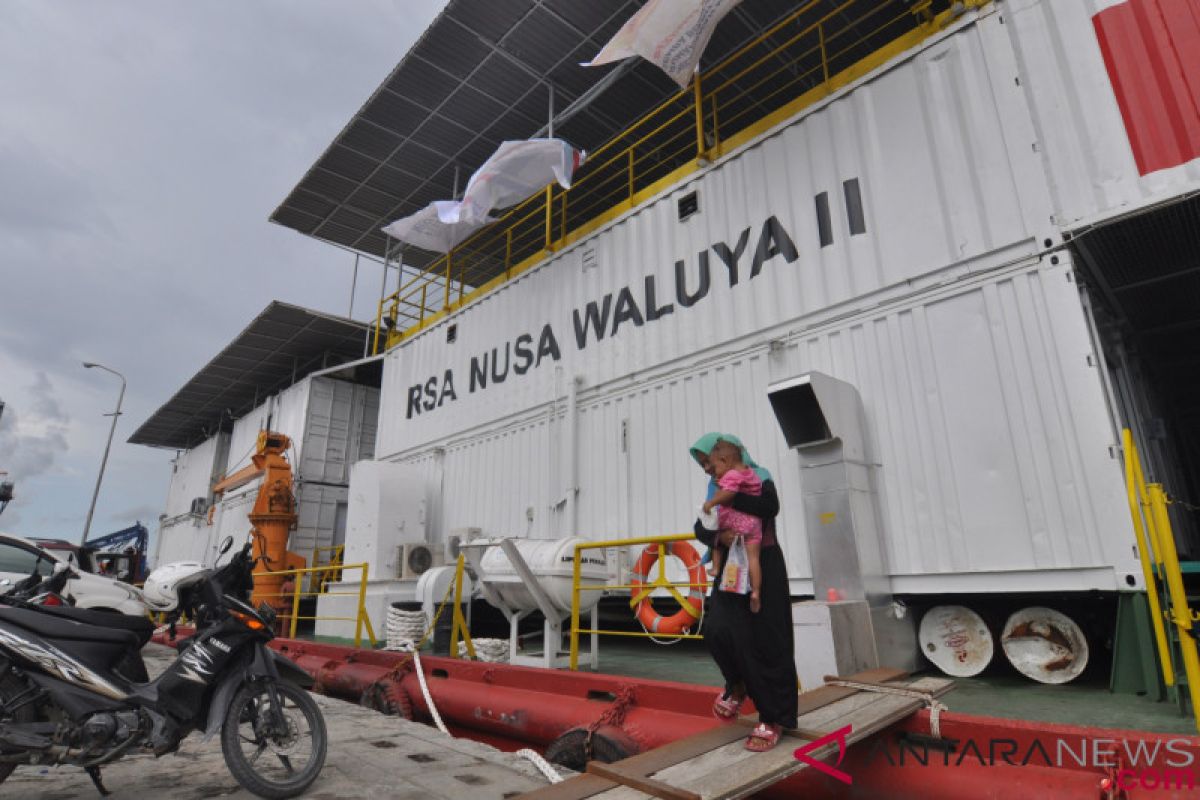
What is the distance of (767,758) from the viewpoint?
253 centimetres

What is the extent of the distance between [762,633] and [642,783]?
0.84 meters

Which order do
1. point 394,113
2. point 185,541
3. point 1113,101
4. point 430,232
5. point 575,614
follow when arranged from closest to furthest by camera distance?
point 1113,101 < point 575,614 < point 394,113 < point 430,232 < point 185,541

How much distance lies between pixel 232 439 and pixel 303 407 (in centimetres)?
713

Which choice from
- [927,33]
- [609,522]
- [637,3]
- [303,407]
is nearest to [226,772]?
[609,522]

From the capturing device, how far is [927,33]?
6.01 meters

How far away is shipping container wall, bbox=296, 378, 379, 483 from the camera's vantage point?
1658 cm

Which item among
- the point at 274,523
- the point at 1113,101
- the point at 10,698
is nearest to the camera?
the point at 10,698

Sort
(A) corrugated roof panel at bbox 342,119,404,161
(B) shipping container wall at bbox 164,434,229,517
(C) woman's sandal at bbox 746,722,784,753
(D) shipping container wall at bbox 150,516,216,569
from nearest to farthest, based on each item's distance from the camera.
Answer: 1. (C) woman's sandal at bbox 746,722,784,753
2. (A) corrugated roof panel at bbox 342,119,404,161
3. (D) shipping container wall at bbox 150,516,216,569
4. (B) shipping container wall at bbox 164,434,229,517

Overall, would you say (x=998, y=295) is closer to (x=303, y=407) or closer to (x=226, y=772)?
(x=226, y=772)

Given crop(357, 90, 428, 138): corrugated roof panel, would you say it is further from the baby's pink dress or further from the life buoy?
the baby's pink dress

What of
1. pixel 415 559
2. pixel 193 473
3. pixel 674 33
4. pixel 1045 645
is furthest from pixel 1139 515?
pixel 193 473

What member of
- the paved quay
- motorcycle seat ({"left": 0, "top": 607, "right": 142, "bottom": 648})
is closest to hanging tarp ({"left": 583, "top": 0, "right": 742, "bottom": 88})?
the paved quay

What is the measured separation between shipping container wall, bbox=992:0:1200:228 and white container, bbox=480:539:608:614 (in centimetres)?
499

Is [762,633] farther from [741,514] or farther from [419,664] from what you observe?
[419,664]
